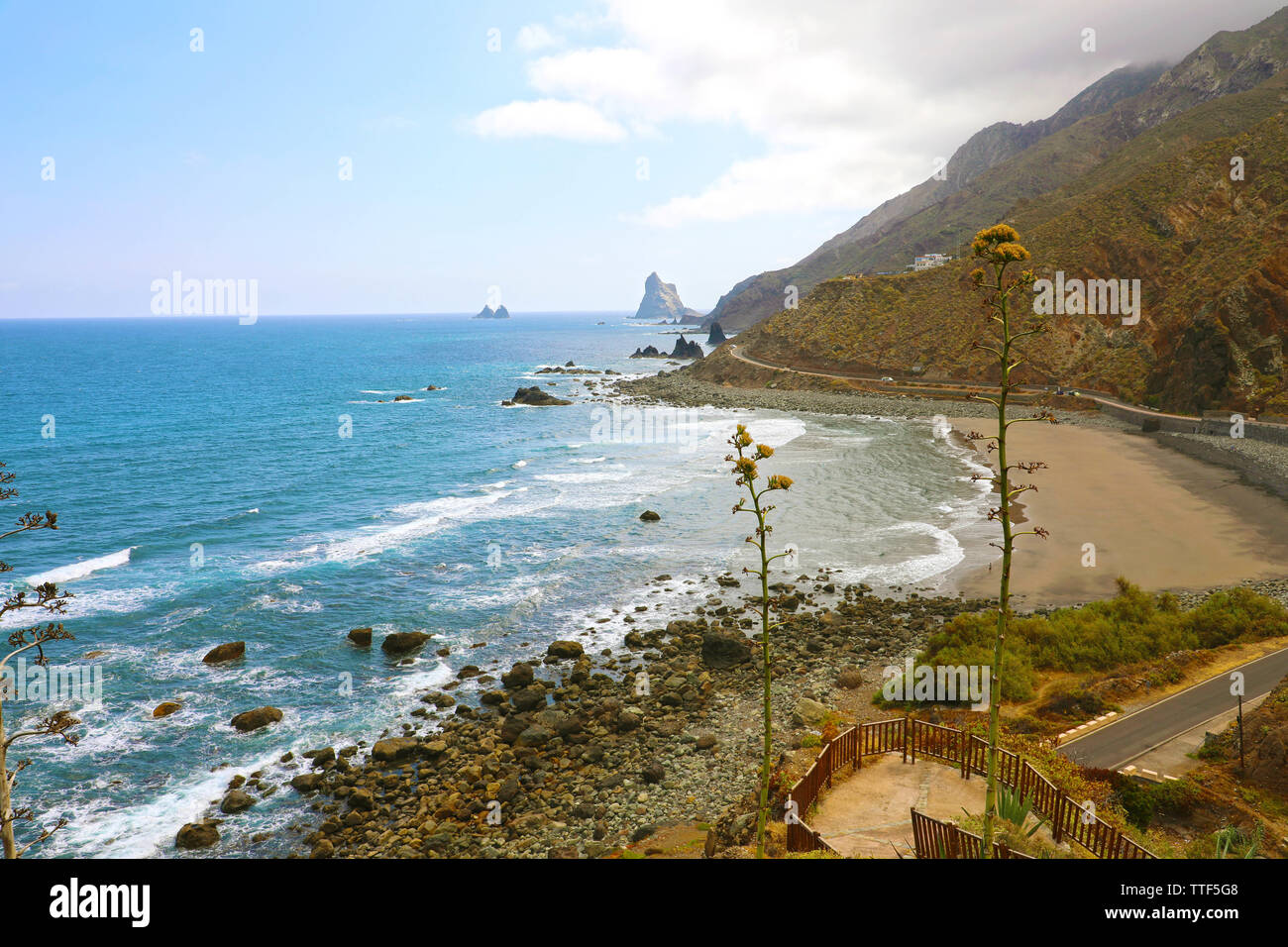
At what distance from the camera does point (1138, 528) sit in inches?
1553

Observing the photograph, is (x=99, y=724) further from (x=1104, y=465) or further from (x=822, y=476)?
(x=1104, y=465)

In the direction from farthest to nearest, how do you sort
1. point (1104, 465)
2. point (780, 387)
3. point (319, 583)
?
point (780, 387) < point (1104, 465) < point (319, 583)

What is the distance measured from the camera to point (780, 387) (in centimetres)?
10288

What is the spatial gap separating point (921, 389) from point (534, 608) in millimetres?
70955

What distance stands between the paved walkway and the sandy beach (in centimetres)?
1855

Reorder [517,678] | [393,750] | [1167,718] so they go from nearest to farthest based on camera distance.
→ 1. [1167,718]
2. [393,750]
3. [517,678]

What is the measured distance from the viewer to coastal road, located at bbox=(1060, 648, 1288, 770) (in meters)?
17.6

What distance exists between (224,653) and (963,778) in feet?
84.6

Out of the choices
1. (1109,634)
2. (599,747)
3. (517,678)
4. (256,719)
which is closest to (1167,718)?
(1109,634)

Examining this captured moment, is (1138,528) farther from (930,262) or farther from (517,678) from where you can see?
(930,262)

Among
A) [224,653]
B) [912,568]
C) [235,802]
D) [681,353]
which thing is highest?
[681,353]

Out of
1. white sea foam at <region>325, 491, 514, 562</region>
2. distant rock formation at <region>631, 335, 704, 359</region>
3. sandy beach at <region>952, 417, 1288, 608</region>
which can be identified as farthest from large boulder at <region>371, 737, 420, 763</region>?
distant rock formation at <region>631, 335, 704, 359</region>

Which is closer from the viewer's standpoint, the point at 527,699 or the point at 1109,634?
the point at 527,699
